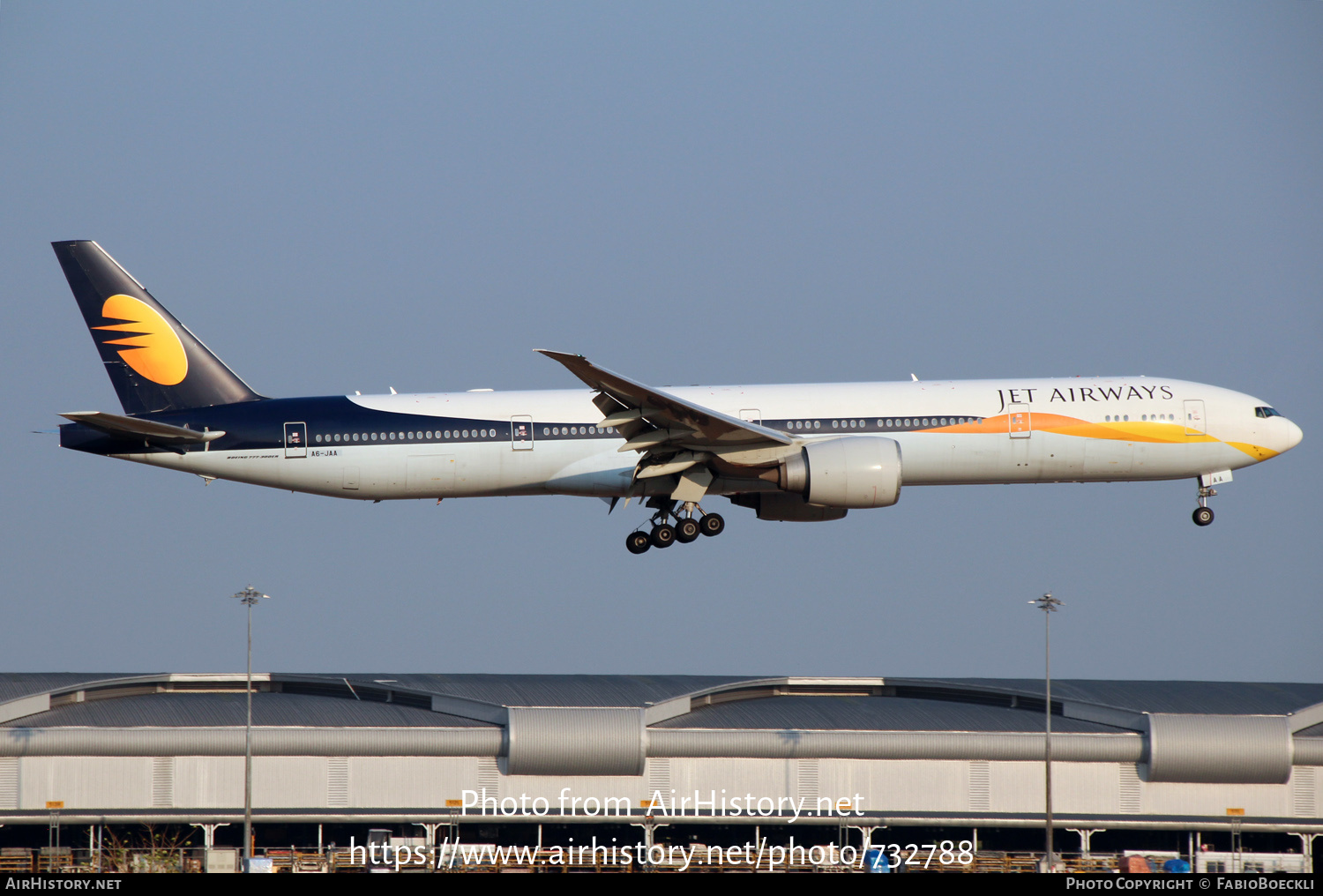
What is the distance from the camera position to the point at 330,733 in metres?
58.9

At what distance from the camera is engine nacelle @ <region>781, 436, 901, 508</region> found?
127 feet

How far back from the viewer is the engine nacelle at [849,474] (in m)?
38.6

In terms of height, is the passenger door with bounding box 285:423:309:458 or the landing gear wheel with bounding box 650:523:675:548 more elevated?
the passenger door with bounding box 285:423:309:458

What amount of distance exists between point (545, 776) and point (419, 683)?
10.7 metres

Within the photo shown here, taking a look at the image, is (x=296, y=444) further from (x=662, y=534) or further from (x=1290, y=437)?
(x=1290, y=437)

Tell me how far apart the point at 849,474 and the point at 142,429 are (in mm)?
19748

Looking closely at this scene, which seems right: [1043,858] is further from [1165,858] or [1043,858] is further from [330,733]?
[330,733]

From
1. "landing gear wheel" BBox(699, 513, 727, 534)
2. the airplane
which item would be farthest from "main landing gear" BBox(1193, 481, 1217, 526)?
"landing gear wheel" BBox(699, 513, 727, 534)

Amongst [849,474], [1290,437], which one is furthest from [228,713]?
[1290,437]

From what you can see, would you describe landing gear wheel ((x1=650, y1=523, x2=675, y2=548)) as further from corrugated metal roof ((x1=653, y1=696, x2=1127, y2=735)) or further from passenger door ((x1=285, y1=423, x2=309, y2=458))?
corrugated metal roof ((x1=653, y1=696, x2=1127, y2=735))

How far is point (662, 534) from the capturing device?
43.2 meters

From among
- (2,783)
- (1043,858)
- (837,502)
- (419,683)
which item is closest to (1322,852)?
(1043,858)

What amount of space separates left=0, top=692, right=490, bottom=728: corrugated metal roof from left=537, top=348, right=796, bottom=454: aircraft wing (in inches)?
958

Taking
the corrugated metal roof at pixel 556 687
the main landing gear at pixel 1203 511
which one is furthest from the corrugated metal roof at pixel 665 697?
the main landing gear at pixel 1203 511
